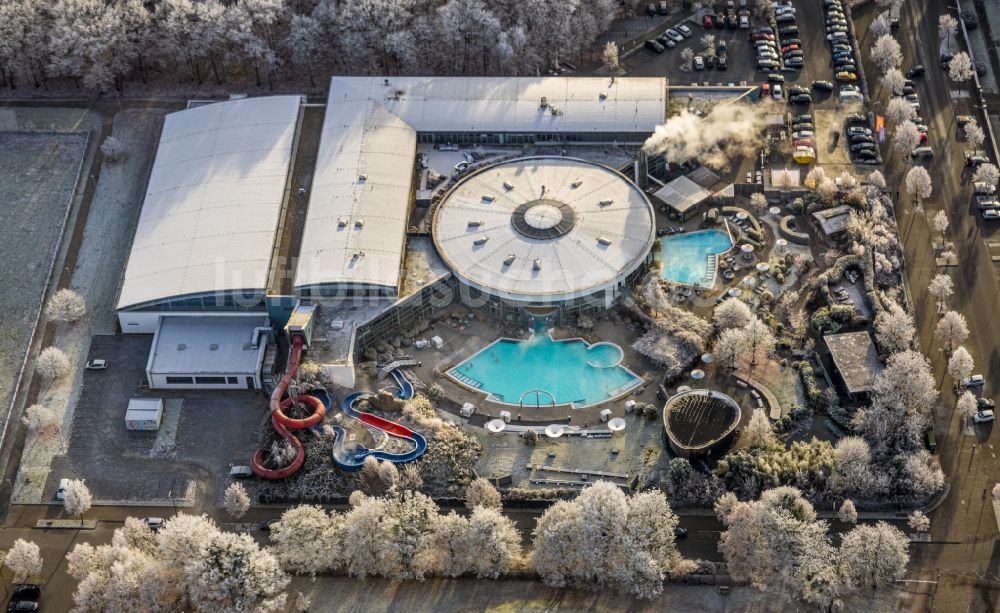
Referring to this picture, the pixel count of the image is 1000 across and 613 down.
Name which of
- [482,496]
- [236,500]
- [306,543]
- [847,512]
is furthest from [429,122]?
[847,512]

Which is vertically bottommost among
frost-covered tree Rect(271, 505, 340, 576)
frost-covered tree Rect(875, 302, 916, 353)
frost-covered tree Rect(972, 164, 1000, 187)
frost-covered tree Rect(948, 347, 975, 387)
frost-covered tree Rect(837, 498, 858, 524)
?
frost-covered tree Rect(271, 505, 340, 576)

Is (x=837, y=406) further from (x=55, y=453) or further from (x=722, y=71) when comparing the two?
(x=55, y=453)

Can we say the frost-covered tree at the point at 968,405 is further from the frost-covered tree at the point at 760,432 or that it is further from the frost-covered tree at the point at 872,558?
the frost-covered tree at the point at 760,432

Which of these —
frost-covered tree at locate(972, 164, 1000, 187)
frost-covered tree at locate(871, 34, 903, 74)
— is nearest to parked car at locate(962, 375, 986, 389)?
frost-covered tree at locate(972, 164, 1000, 187)

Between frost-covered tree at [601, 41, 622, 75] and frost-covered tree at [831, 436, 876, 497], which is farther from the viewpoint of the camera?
frost-covered tree at [601, 41, 622, 75]

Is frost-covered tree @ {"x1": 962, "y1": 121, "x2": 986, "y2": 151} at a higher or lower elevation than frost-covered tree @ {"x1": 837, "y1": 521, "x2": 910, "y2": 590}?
higher

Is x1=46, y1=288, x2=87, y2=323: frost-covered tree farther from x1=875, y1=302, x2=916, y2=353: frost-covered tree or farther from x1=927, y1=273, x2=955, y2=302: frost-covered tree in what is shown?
x1=927, y1=273, x2=955, y2=302: frost-covered tree

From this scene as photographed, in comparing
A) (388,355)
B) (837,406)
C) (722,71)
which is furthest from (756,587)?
(722,71)
